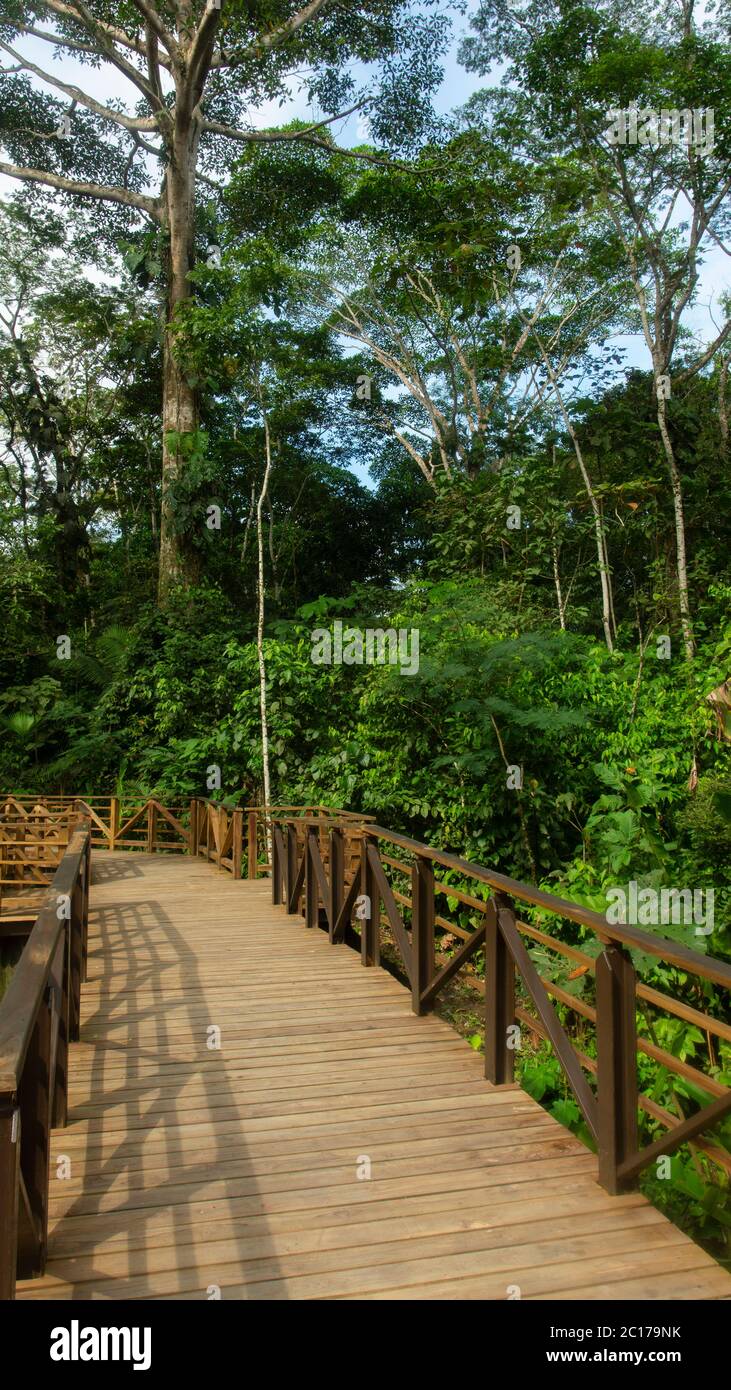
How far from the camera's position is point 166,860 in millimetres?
13016

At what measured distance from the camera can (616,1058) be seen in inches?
111

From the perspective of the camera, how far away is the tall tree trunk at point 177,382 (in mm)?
16656

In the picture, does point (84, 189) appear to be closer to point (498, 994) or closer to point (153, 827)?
point (153, 827)

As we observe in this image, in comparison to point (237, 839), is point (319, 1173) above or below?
below

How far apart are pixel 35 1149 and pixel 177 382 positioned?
54.0 ft

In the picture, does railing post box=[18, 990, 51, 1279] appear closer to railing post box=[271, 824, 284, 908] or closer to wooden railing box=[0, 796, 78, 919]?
railing post box=[271, 824, 284, 908]

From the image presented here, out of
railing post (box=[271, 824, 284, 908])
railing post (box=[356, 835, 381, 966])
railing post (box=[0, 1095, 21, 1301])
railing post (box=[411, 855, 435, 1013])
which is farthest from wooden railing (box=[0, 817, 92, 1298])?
railing post (box=[271, 824, 284, 908])

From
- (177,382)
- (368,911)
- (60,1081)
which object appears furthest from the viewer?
(177,382)

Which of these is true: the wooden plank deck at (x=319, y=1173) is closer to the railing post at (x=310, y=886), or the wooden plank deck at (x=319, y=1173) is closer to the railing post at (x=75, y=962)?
the railing post at (x=75, y=962)

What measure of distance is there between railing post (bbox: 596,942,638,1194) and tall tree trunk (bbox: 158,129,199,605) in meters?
14.8

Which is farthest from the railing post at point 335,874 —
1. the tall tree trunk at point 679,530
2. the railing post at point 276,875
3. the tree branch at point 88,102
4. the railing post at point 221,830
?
the tree branch at point 88,102

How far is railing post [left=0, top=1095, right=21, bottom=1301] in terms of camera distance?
1853mm

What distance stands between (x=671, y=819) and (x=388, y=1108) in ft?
22.2

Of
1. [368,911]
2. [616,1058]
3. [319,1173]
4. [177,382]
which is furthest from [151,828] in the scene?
[616,1058]
